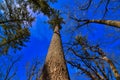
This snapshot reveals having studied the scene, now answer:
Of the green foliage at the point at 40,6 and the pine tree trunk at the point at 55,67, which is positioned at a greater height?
the green foliage at the point at 40,6

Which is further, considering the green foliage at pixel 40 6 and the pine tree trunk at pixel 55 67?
the green foliage at pixel 40 6

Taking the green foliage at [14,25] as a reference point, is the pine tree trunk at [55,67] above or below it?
below

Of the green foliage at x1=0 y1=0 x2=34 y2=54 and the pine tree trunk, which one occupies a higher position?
the green foliage at x1=0 y1=0 x2=34 y2=54

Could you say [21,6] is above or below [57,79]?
above

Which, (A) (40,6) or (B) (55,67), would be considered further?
(A) (40,6)

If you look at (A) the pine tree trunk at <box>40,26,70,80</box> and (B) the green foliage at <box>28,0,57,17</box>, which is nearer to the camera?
(A) the pine tree trunk at <box>40,26,70,80</box>

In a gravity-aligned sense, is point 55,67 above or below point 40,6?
below

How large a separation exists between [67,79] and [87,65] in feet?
22.4

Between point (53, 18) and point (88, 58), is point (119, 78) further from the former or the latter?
point (53, 18)

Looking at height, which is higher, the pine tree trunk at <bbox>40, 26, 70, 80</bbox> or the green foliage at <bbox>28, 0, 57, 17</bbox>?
the green foliage at <bbox>28, 0, 57, 17</bbox>

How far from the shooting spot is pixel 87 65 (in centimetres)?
1394

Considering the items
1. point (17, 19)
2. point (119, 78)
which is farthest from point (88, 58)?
point (17, 19)

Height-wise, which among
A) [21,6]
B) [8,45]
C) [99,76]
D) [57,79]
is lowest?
[57,79]

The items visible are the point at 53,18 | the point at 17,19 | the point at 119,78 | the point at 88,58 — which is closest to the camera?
the point at 119,78
